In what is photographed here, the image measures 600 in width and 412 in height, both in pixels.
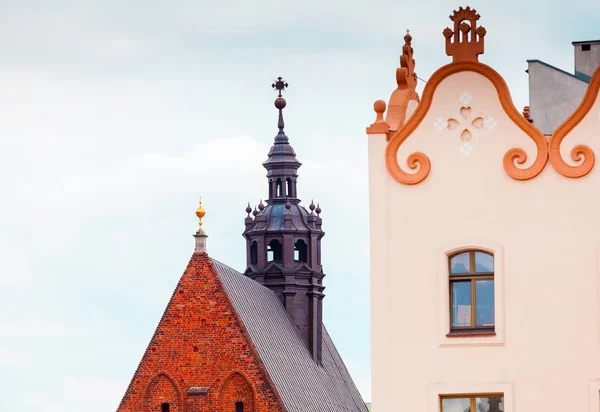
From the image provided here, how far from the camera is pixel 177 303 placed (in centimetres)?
6594

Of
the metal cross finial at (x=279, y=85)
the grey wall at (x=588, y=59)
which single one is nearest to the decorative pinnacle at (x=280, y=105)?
the metal cross finial at (x=279, y=85)

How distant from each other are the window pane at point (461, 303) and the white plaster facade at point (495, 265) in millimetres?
184

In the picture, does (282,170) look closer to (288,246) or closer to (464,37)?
(288,246)

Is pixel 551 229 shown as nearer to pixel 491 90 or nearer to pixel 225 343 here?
pixel 491 90

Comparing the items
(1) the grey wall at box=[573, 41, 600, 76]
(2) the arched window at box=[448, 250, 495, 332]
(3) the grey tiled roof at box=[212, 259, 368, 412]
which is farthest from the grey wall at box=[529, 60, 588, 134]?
(3) the grey tiled roof at box=[212, 259, 368, 412]

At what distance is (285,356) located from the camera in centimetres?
7106

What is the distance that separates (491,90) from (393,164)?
77.7 inches

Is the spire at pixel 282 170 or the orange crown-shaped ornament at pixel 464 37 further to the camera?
the spire at pixel 282 170

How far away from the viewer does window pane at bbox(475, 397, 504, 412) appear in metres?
32.3

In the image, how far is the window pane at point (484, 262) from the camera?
3266 cm

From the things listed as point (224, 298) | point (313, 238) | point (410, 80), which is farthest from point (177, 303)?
point (410, 80)

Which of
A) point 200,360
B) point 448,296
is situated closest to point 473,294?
point 448,296

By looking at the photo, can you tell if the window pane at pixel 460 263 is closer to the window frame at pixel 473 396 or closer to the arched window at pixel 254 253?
the window frame at pixel 473 396

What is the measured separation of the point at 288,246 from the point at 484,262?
149 feet
